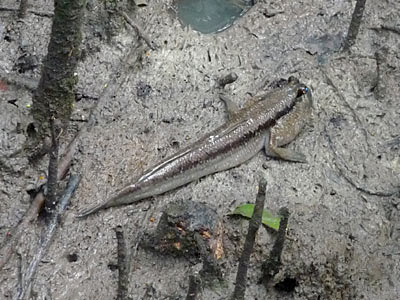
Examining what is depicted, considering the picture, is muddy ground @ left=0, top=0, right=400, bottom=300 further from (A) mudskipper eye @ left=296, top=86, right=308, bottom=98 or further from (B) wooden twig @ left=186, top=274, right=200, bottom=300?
(B) wooden twig @ left=186, top=274, right=200, bottom=300

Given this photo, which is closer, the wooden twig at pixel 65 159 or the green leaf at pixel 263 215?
the wooden twig at pixel 65 159

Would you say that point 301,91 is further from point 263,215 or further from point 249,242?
point 249,242

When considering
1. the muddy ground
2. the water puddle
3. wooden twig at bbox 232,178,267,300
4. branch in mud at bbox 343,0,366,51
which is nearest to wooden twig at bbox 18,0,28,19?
the muddy ground

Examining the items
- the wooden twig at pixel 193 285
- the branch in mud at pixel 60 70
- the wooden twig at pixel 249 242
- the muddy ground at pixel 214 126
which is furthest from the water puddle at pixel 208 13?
the wooden twig at pixel 193 285

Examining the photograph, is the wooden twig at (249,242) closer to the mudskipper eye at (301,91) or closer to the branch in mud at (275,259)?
the branch in mud at (275,259)

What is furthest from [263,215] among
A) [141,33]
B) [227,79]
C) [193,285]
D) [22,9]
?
[22,9]

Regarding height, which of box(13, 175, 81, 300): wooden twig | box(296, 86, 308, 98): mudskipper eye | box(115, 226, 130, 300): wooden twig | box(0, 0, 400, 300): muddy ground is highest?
box(115, 226, 130, 300): wooden twig

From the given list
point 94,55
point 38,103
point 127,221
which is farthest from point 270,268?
point 94,55
